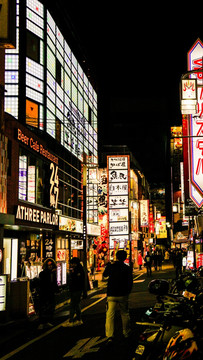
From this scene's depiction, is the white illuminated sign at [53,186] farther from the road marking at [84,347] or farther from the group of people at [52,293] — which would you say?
the road marking at [84,347]

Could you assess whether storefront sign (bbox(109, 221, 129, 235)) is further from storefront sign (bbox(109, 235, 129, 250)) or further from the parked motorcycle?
the parked motorcycle

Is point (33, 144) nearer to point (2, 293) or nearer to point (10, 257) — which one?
point (10, 257)

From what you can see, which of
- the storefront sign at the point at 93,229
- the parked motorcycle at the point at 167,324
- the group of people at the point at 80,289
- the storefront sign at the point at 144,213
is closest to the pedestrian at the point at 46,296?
the group of people at the point at 80,289

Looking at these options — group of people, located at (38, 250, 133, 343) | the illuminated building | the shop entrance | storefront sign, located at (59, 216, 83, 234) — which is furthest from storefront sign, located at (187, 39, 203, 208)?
group of people, located at (38, 250, 133, 343)

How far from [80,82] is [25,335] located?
34.9 m

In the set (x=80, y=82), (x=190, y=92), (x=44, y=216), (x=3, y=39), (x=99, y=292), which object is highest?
(x=80, y=82)

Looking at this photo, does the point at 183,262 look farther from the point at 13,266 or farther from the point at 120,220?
the point at 13,266

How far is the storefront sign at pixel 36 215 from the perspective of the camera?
830 inches

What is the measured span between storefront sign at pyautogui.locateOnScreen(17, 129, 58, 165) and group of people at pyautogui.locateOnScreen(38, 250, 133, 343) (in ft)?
26.7

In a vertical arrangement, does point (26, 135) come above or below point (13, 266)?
above

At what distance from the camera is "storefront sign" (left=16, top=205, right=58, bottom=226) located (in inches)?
830

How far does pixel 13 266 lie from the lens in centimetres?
2367

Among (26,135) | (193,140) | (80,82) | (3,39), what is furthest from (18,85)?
(3,39)

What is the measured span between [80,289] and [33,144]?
11448 mm
